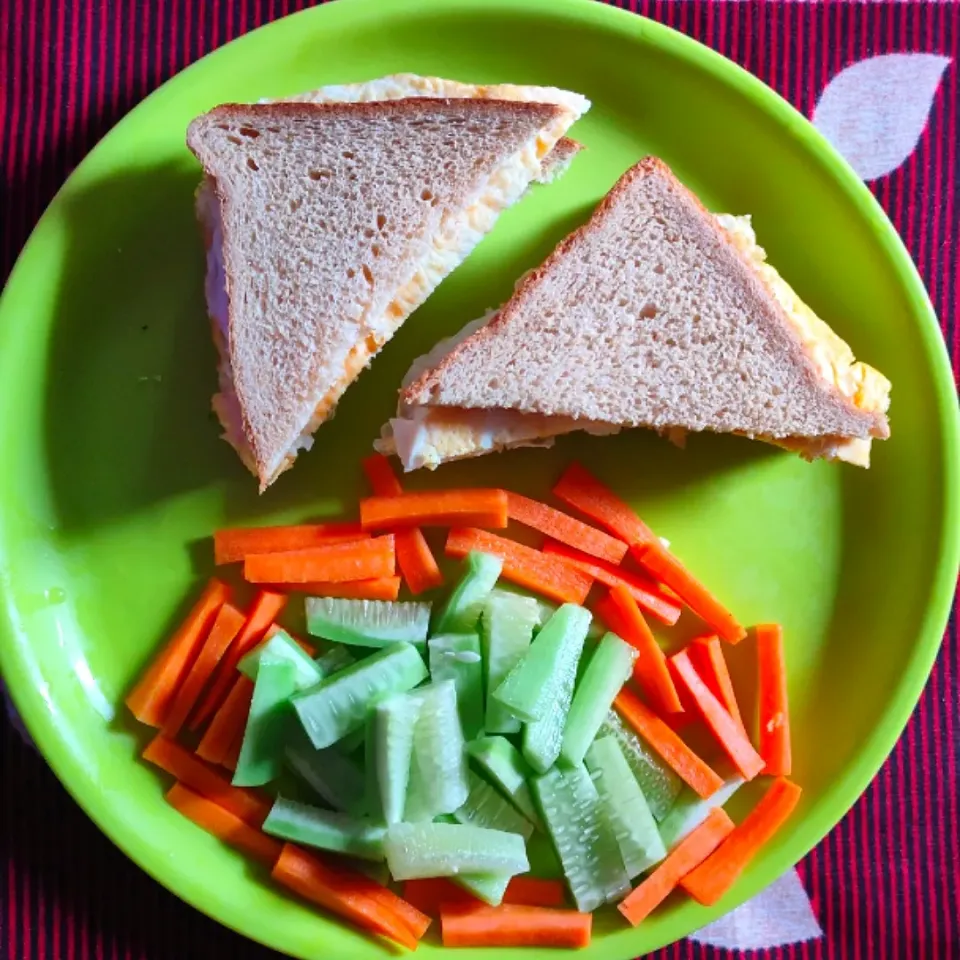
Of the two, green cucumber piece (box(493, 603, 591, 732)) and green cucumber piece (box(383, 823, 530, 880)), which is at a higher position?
green cucumber piece (box(493, 603, 591, 732))

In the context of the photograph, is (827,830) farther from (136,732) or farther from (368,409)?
(136,732)

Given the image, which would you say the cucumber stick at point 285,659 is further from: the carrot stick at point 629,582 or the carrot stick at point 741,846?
the carrot stick at point 741,846

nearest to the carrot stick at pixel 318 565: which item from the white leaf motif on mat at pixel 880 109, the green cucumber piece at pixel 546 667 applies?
the green cucumber piece at pixel 546 667

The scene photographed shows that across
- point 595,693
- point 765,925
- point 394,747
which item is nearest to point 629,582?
point 595,693

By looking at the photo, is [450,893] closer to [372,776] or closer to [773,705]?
[372,776]

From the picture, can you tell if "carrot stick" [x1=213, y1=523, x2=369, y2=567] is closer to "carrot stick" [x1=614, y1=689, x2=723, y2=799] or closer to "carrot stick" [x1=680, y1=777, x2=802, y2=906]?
"carrot stick" [x1=614, y1=689, x2=723, y2=799]

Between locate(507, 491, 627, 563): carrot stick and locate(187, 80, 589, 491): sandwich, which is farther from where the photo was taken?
locate(507, 491, 627, 563): carrot stick

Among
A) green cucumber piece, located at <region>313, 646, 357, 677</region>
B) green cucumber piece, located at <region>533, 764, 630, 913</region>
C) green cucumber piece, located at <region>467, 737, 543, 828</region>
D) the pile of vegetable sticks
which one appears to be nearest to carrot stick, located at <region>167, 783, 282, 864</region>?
the pile of vegetable sticks

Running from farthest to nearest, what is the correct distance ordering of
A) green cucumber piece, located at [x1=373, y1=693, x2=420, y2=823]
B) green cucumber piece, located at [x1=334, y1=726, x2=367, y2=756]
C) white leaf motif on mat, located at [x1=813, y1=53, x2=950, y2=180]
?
white leaf motif on mat, located at [x1=813, y1=53, x2=950, y2=180] → green cucumber piece, located at [x1=334, y1=726, x2=367, y2=756] → green cucumber piece, located at [x1=373, y1=693, x2=420, y2=823]
